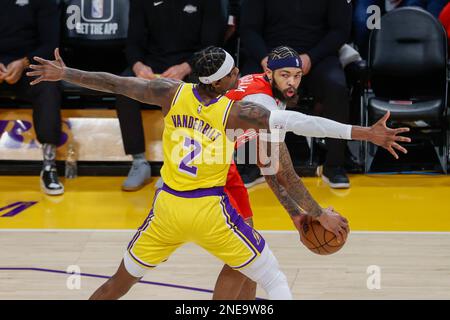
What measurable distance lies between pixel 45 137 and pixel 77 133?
477mm

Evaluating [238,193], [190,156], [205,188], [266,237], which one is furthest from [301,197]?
[266,237]

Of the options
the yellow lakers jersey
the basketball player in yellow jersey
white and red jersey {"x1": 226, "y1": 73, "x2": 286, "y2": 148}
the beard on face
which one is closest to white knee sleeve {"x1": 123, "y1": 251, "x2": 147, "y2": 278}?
the basketball player in yellow jersey

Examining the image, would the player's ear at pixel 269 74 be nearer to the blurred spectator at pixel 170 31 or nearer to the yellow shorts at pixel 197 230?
the yellow shorts at pixel 197 230

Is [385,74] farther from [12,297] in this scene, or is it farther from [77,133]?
[12,297]

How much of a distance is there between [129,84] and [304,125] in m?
0.94

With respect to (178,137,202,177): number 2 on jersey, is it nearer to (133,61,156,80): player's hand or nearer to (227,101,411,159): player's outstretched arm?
Answer: (227,101,411,159): player's outstretched arm

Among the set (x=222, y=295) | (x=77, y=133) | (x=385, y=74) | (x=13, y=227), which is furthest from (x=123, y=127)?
(x=222, y=295)

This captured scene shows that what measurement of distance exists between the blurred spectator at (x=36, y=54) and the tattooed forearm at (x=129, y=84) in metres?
3.31

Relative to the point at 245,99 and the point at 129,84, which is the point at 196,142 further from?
the point at 245,99

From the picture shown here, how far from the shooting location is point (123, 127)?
26.3 ft

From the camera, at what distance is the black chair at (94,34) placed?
8.59 metres

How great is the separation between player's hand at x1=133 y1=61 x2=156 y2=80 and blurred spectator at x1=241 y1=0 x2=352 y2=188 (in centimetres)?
85

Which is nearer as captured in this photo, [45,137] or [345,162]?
[45,137]

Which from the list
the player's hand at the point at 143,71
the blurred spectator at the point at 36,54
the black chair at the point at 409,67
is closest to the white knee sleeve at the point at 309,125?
the player's hand at the point at 143,71
